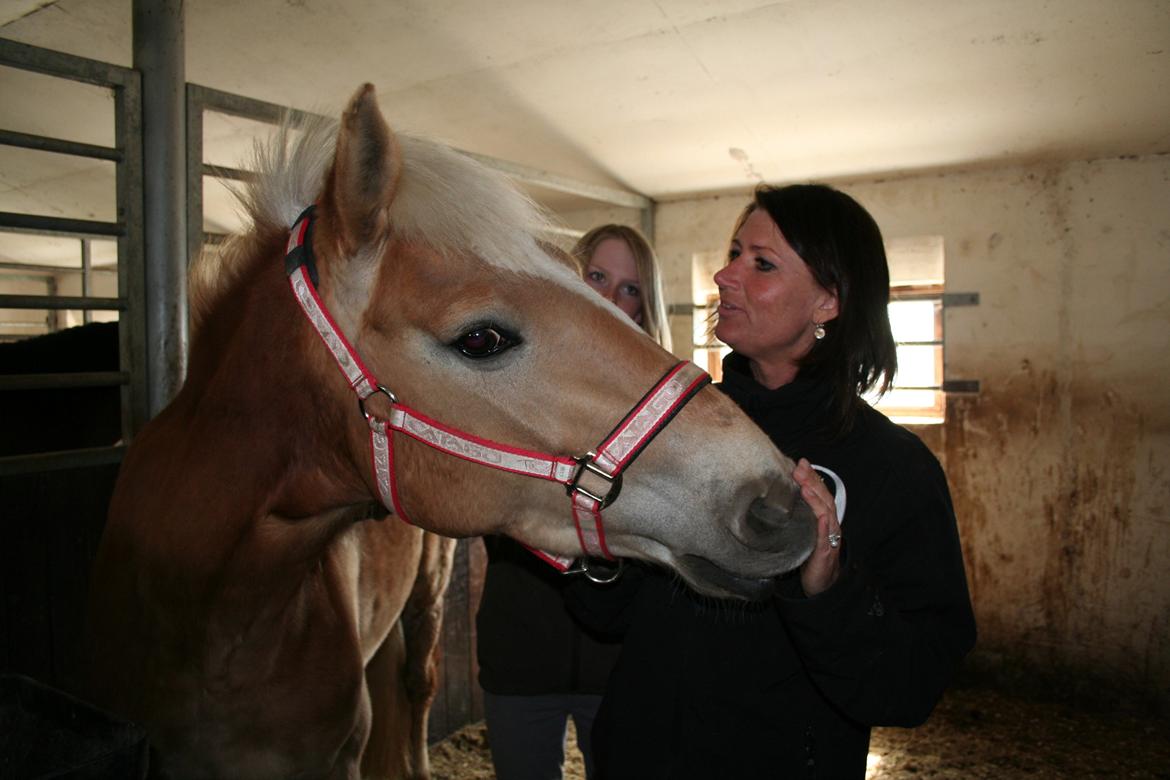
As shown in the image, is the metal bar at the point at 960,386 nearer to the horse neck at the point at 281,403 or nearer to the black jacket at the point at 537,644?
the black jacket at the point at 537,644

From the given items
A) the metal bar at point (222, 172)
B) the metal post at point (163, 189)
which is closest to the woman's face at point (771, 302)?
the metal bar at point (222, 172)

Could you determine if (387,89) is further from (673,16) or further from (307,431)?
(307,431)

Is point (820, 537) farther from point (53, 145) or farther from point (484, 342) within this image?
point (53, 145)

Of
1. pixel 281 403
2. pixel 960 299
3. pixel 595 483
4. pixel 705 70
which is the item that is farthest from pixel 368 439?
pixel 960 299

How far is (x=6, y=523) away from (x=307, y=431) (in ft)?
4.27

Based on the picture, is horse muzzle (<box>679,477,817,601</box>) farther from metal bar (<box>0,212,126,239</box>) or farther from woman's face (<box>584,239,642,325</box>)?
metal bar (<box>0,212,126,239</box>)

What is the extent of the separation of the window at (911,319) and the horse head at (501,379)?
3376 millimetres

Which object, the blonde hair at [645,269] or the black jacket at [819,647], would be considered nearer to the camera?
the black jacket at [819,647]

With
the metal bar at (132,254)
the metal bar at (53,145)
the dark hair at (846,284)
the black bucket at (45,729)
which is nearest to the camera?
the black bucket at (45,729)

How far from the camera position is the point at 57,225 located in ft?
6.93

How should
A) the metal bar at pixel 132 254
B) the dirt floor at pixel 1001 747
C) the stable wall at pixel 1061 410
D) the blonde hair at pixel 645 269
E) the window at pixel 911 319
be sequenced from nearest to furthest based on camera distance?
the metal bar at pixel 132 254 → the blonde hair at pixel 645 269 → the dirt floor at pixel 1001 747 → the stable wall at pixel 1061 410 → the window at pixel 911 319

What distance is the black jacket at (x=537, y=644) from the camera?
6.98 ft

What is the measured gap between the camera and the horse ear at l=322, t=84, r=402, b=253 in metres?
1.17

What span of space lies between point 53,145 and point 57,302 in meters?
0.43
